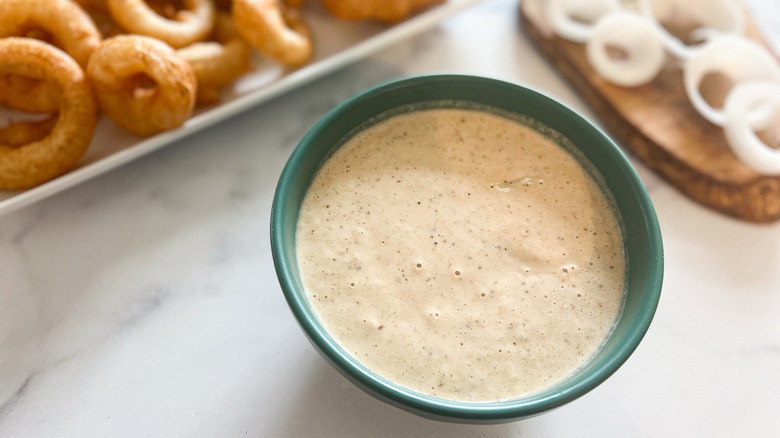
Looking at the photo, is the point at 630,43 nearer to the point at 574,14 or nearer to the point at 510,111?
the point at 574,14

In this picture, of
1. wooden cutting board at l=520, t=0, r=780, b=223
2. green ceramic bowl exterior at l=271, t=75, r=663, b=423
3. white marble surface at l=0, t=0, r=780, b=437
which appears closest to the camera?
green ceramic bowl exterior at l=271, t=75, r=663, b=423

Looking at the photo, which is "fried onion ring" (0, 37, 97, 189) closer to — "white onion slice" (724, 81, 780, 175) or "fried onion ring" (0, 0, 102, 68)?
"fried onion ring" (0, 0, 102, 68)

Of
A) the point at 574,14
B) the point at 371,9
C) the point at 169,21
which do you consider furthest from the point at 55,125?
the point at 574,14

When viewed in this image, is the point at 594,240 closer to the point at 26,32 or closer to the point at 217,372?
the point at 217,372

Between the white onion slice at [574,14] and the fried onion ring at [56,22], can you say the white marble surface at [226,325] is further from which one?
the white onion slice at [574,14]

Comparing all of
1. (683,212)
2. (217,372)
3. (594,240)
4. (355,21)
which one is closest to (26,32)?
(355,21)

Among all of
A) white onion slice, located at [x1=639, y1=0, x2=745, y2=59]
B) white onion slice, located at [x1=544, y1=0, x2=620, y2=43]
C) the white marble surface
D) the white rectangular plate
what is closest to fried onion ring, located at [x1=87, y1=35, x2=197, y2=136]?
the white rectangular plate
